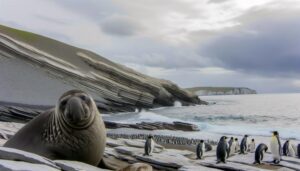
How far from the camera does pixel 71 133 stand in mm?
7980

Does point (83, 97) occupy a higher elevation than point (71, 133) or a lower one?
higher

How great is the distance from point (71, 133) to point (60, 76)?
1712 inches

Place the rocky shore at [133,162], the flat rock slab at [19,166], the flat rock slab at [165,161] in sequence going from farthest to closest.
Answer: the flat rock slab at [165,161] < the rocky shore at [133,162] < the flat rock slab at [19,166]

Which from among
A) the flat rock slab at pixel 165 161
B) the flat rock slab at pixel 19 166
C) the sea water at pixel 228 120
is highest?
the sea water at pixel 228 120

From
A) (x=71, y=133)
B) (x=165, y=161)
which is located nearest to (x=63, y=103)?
(x=71, y=133)

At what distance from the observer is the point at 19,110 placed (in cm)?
3850

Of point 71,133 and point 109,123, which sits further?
point 109,123

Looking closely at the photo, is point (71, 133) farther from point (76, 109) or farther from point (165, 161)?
point (165, 161)

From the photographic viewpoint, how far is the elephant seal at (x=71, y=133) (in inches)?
304

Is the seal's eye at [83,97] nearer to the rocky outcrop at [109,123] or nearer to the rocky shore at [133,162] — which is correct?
the rocky shore at [133,162]

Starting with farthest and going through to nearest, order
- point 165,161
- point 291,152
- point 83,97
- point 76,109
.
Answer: point 291,152, point 165,161, point 83,97, point 76,109

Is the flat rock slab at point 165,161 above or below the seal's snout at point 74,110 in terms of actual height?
below

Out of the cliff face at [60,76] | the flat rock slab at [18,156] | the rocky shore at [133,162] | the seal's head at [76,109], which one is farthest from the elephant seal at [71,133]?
the cliff face at [60,76]

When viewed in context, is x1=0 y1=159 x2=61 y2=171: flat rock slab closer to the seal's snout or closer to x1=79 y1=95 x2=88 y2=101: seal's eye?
the seal's snout
